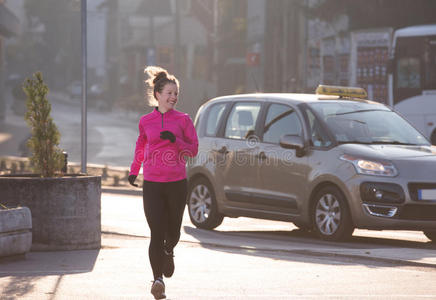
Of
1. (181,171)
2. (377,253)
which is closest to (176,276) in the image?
(181,171)

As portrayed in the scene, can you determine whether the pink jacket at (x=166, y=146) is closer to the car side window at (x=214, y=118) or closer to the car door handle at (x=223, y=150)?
the car door handle at (x=223, y=150)

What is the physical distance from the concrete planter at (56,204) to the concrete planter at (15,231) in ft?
2.59

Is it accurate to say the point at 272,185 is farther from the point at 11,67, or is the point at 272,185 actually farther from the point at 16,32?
the point at 11,67

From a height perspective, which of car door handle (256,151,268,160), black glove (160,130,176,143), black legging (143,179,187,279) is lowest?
black legging (143,179,187,279)

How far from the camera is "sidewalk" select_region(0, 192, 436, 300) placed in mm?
8828

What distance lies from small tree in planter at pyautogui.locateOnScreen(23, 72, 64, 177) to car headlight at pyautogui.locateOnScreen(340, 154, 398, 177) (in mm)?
3207

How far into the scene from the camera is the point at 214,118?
590 inches

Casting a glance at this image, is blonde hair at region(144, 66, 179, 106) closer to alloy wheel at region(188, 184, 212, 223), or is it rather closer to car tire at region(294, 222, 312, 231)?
car tire at region(294, 222, 312, 231)

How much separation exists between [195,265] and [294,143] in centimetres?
306

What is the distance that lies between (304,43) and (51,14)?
77.5 m

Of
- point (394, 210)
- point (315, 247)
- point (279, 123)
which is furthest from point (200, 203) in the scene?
point (394, 210)

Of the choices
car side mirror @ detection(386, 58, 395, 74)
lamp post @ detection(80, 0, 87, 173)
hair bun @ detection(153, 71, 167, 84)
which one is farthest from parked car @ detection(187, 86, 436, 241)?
car side mirror @ detection(386, 58, 395, 74)

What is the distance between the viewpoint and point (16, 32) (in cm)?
5978

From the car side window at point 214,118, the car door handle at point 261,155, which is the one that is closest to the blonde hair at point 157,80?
the car door handle at point 261,155
